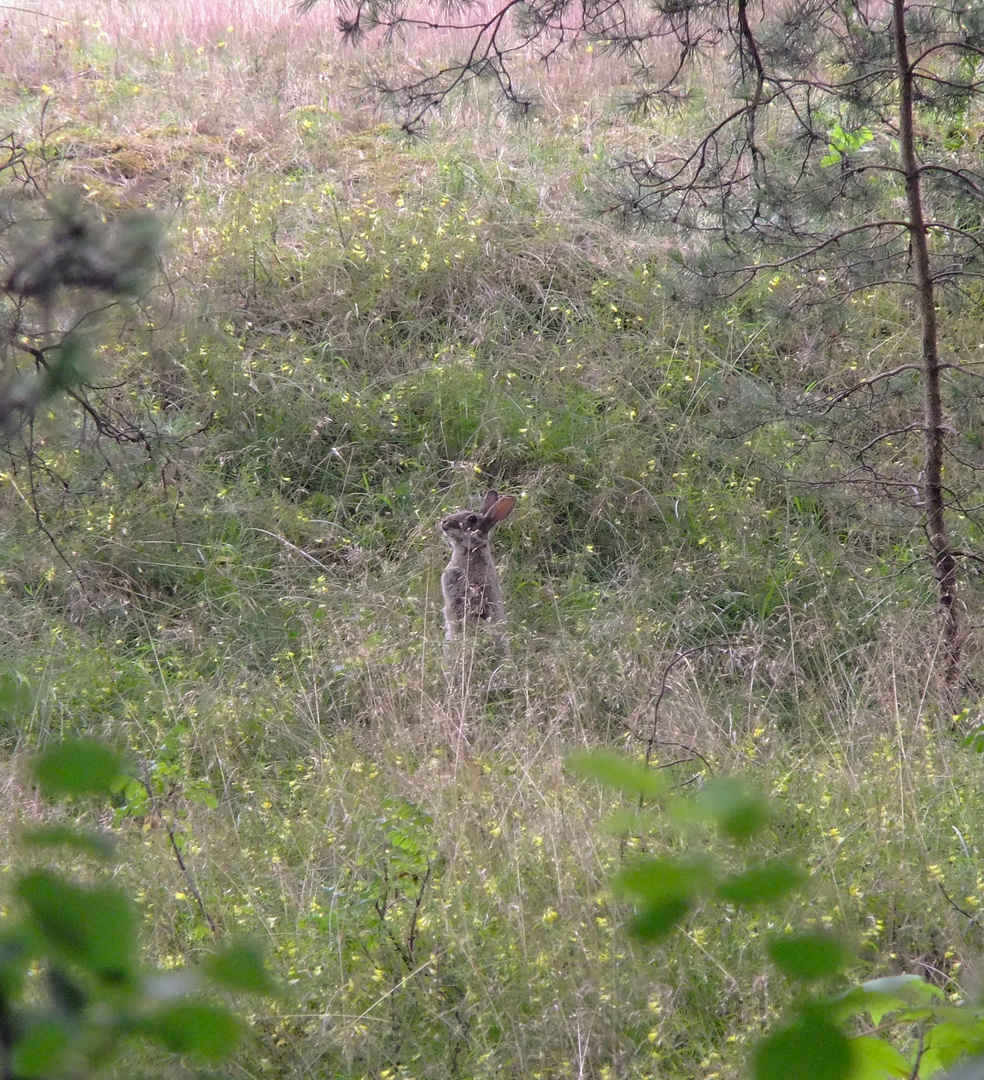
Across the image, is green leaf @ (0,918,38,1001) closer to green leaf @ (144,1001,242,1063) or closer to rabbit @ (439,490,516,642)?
green leaf @ (144,1001,242,1063)

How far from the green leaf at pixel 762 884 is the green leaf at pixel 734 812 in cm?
3

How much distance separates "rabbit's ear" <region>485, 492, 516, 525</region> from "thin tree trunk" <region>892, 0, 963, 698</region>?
72.7 inches

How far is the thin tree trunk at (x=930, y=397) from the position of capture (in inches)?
171

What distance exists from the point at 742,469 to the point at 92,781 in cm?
604

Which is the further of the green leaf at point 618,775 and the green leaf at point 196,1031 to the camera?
the green leaf at point 618,775

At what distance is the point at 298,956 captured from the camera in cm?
278

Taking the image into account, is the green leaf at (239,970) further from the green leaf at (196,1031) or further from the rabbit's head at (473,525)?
the rabbit's head at (473,525)

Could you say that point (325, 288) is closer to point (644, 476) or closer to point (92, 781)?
point (644, 476)

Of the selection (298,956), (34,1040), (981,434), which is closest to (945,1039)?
(34,1040)

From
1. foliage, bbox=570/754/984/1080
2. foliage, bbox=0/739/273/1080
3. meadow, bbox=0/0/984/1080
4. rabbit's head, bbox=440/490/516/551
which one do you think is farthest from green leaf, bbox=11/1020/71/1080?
rabbit's head, bbox=440/490/516/551

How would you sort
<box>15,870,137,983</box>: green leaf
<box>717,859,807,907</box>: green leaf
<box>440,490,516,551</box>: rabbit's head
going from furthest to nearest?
<box>440,490,516,551</box>: rabbit's head, <box>717,859,807,907</box>: green leaf, <box>15,870,137,983</box>: green leaf

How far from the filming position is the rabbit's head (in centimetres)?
510

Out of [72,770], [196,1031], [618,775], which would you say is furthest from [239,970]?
[618,775]

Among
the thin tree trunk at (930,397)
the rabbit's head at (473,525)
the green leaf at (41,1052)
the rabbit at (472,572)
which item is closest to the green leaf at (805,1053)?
the green leaf at (41,1052)
